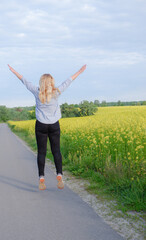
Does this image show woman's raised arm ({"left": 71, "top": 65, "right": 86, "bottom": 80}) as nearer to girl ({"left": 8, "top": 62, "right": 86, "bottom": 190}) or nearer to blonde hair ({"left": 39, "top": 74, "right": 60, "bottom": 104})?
girl ({"left": 8, "top": 62, "right": 86, "bottom": 190})

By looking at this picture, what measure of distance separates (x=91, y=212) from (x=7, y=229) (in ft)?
4.04

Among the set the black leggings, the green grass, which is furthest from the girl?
the green grass

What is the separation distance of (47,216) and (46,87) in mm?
2352

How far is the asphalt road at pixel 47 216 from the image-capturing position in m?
3.14

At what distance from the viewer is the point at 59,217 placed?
3.70 m

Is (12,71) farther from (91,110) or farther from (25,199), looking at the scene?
(91,110)

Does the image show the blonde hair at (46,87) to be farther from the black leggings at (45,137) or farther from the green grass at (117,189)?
the green grass at (117,189)

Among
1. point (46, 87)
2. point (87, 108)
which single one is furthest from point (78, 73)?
point (87, 108)

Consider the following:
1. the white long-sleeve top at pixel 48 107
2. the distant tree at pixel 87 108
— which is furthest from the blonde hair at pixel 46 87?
the distant tree at pixel 87 108

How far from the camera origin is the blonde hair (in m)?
5.00

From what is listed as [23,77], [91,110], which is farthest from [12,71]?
[91,110]

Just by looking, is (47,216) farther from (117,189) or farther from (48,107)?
(48,107)

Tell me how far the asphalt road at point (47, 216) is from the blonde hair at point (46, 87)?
5.87 ft

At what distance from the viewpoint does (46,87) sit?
5.02 metres
